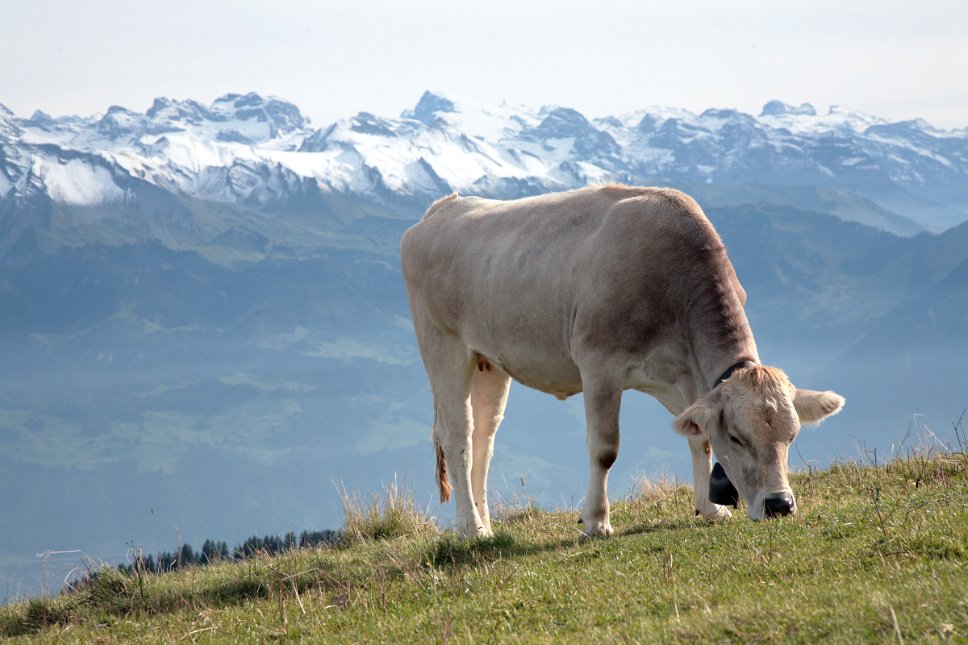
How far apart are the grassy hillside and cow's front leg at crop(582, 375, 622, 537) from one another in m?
0.25

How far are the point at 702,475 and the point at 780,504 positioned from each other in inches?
71.8

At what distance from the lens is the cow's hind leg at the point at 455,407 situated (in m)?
11.8

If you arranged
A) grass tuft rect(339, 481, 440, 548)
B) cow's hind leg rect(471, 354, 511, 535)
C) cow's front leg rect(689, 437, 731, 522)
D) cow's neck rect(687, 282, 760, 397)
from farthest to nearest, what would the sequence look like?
grass tuft rect(339, 481, 440, 548) → cow's hind leg rect(471, 354, 511, 535) → cow's front leg rect(689, 437, 731, 522) → cow's neck rect(687, 282, 760, 397)

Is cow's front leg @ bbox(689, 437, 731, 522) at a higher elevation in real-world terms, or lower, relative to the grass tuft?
higher

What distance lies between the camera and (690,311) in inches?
378

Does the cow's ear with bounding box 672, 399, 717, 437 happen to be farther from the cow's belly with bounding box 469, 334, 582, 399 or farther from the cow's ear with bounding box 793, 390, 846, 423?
the cow's belly with bounding box 469, 334, 582, 399

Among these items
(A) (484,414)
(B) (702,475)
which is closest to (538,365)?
(A) (484,414)

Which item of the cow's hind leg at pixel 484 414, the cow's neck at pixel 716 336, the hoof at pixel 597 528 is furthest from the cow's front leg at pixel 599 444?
the cow's hind leg at pixel 484 414

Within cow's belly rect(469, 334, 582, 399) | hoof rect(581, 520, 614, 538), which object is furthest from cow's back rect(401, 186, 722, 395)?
hoof rect(581, 520, 614, 538)

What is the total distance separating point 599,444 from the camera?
32.6 feet

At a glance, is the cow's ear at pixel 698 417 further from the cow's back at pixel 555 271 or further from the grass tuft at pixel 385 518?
the grass tuft at pixel 385 518

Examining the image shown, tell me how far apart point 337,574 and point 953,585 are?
18.2 feet

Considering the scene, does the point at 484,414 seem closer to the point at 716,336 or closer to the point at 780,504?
the point at 716,336

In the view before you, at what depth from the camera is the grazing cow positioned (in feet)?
29.3
